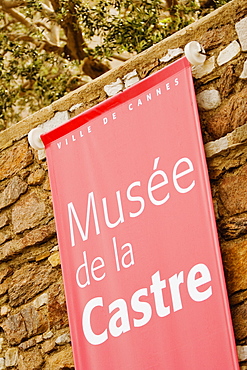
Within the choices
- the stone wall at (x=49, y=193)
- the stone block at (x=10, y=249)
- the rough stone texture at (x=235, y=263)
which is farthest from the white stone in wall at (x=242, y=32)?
the stone block at (x=10, y=249)

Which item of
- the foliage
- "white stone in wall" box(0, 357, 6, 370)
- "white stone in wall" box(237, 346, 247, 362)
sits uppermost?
the foliage

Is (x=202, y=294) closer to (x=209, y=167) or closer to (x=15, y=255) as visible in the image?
(x=209, y=167)

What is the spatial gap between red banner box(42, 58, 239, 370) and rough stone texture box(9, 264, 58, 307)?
28cm

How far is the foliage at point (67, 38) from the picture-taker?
623 centimetres

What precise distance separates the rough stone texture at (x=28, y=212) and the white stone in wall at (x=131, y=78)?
0.84 m

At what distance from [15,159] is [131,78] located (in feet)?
3.11

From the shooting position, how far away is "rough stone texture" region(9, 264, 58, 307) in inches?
163

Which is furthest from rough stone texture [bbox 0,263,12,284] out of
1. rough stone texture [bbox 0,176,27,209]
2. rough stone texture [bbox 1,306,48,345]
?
rough stone texture [bbox 0,176,27,209]

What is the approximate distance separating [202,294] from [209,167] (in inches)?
25.2

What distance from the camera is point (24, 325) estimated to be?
4.15m

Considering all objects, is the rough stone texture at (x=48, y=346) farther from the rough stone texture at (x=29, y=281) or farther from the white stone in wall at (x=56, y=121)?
the white stone in wall at (x=56, y=121)

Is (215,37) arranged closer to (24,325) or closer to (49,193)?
(49,193)

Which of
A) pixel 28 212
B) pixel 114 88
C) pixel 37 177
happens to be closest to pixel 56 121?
pixel 37 177

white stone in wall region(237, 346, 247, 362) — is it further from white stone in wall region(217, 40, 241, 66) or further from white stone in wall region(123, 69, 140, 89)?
white stone in wall region(123, 69, 140, 89)
